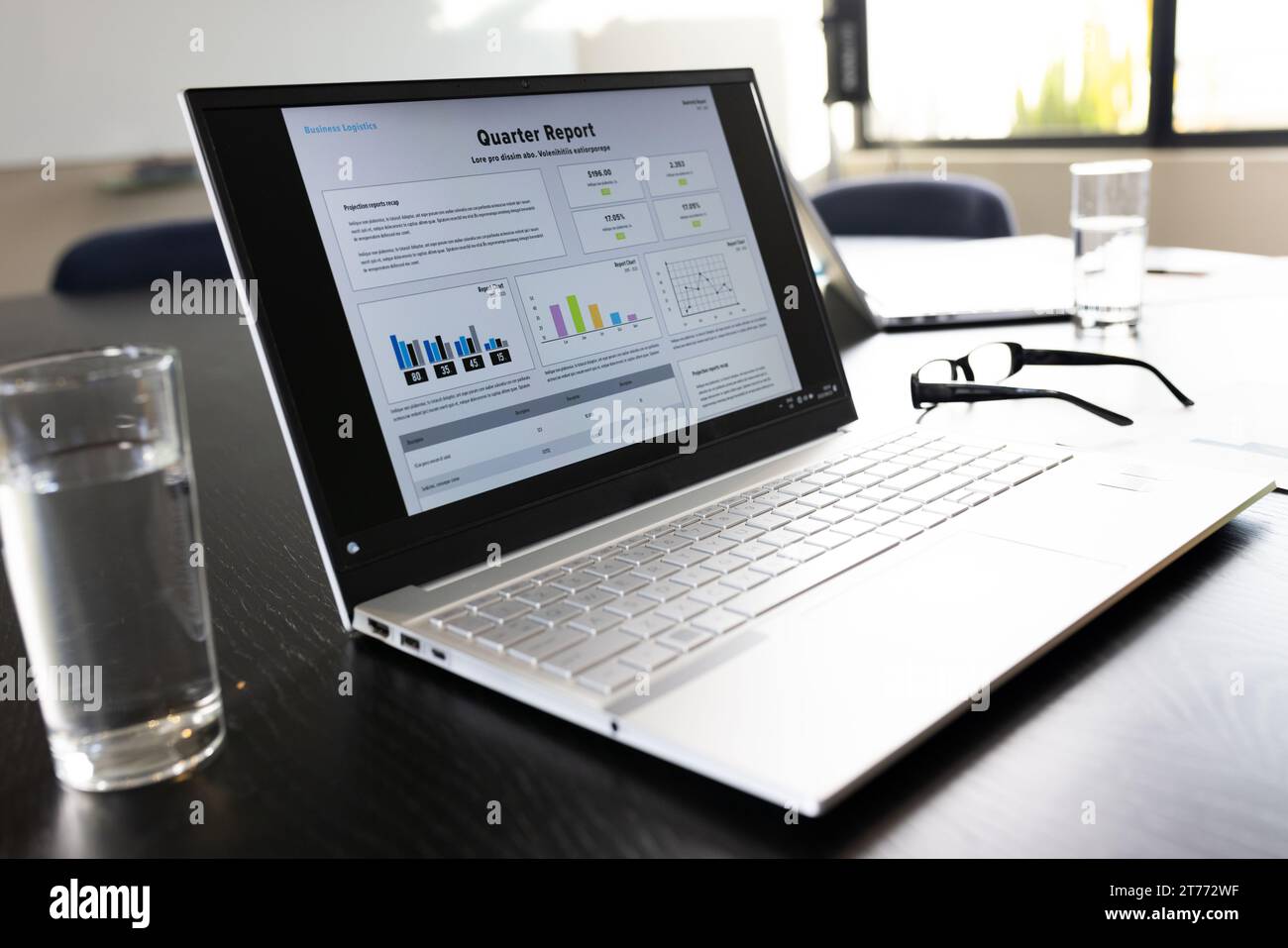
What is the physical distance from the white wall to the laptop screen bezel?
217cm

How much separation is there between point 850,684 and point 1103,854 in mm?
116

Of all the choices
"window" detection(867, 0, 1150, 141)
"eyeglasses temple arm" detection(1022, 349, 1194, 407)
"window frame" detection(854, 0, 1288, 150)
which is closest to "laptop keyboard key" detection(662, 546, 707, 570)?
"eyeglasses temple arm" detection(1022, 349, 1194, 407)

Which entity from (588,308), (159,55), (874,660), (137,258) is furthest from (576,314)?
(159,55)

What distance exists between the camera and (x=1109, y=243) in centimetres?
128

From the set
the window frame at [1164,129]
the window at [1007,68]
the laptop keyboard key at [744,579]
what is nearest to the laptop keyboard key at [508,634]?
the laptop keyboard key at [744,579]

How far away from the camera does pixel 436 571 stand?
23.6 inches

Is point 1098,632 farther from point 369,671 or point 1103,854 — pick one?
point 369,671

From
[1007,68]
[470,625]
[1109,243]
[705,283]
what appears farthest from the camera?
[1007,68]

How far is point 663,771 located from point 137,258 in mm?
2166

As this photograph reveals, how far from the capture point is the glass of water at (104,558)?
1.36ft

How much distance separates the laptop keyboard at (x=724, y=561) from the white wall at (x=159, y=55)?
232cm

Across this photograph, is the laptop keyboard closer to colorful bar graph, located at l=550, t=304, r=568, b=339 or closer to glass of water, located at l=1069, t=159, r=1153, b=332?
colorful bar graph, located at l=550, t=304, r=568, b=339

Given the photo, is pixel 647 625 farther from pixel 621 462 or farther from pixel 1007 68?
pixel 1007 68
